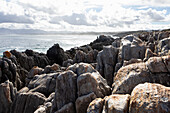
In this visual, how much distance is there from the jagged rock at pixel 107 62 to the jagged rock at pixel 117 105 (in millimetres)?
10461

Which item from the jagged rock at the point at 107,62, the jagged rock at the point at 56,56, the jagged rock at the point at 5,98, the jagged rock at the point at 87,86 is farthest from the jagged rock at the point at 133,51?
the jagged rock at the point at 56,56

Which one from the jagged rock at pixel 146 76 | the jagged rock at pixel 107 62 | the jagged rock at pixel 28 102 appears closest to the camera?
the jagged rock at pixel 146 76

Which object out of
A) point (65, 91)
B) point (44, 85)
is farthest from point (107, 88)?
point (44, 85)

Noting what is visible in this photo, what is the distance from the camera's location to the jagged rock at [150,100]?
227 inches

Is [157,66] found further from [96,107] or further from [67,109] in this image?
[67,109]

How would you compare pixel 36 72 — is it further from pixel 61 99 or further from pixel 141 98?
pixel 141 98

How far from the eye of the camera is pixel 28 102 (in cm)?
1348

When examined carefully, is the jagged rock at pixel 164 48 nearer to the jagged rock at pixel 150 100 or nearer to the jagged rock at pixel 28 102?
the jagged rock at pixel 150 100

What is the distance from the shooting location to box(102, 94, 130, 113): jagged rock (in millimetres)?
6379

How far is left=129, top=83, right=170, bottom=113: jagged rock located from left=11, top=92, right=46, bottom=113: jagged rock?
9125 mm

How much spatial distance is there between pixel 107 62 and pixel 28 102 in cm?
922

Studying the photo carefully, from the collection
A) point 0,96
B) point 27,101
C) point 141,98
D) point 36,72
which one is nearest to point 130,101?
point 141,98

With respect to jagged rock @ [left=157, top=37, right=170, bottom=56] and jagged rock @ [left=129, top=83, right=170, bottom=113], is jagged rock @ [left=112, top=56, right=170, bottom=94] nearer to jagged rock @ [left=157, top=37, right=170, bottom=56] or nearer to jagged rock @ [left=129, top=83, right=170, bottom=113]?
jagged rock @ [left=129, top=83, right=170, bottom=113]

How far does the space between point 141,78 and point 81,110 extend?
3.71 m
